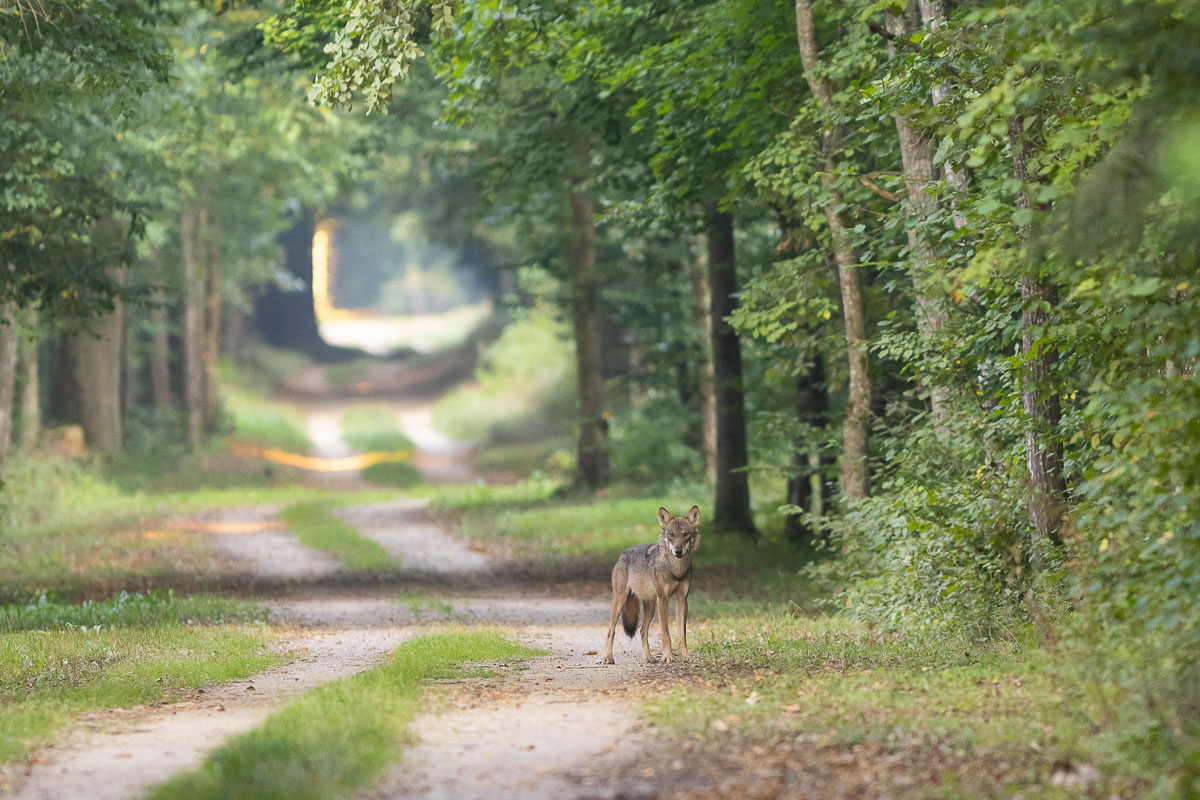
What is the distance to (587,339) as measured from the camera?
93.3 ft

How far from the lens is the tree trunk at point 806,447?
18.0 m

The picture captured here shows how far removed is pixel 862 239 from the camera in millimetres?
12422

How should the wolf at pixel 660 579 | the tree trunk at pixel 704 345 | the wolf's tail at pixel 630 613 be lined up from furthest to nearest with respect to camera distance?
the tree trunk at pixel 704 345
the wolf's tail at pixel 630 613
the wolf at pixel 660 579

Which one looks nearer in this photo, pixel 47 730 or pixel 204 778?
pixel 204 778

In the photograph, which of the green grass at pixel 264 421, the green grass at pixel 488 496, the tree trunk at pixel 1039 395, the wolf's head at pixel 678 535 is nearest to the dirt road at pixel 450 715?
the wolf's head at pixel 678 535

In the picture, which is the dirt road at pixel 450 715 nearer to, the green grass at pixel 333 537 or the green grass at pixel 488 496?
the green grass at pixel 333 537

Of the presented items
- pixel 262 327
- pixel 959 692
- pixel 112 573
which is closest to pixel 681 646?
pixel 959 692

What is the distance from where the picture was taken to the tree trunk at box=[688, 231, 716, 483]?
2703cm

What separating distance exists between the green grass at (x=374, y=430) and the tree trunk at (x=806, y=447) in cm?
2431

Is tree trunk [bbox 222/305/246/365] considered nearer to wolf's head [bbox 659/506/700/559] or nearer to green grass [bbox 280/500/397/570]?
green grass [bbox 280/500/397/570]

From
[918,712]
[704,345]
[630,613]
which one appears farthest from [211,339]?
[918,712]

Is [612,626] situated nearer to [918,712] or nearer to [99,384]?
[918,712]

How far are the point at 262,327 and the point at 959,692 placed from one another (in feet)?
214

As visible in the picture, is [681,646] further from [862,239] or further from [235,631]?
[235,631]
